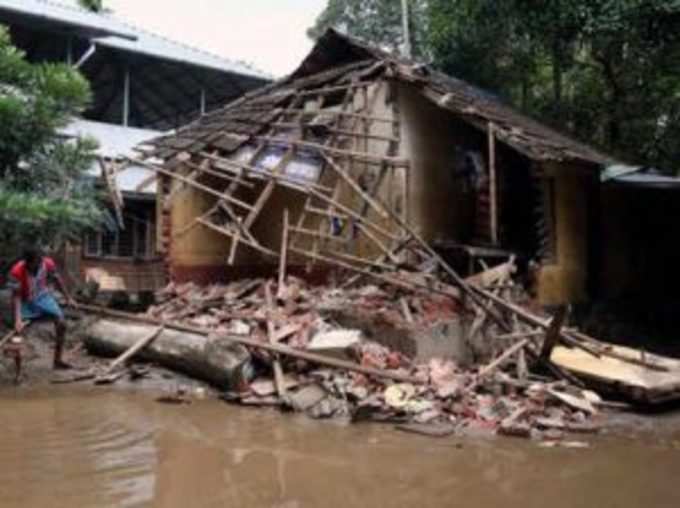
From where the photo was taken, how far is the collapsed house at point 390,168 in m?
13.8

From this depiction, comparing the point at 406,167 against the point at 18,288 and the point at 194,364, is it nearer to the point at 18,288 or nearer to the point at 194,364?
the point at 194,364

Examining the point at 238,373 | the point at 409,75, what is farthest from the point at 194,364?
the point at 409,75

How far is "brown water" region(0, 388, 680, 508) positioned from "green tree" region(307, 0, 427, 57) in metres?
21.9

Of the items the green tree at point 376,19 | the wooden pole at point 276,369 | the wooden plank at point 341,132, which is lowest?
the wooden pole at point 276,369

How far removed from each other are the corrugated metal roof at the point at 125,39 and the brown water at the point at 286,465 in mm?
13141

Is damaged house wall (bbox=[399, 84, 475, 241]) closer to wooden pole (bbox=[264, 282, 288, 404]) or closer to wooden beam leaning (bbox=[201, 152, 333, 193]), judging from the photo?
wooden beam leaning (bbox=[201, 152, 333, 193])

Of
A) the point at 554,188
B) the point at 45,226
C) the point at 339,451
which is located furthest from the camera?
the point at 554,188

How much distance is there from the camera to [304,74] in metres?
16.9

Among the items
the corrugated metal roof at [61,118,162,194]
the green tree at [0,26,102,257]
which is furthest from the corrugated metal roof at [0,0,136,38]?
the green tree at [0,26,102,257]

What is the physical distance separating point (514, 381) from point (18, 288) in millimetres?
6316

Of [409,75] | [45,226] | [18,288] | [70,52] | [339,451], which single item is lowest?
[339,451]

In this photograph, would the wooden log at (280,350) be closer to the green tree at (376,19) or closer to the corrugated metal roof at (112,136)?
the corrugated metal roof at (112,136)

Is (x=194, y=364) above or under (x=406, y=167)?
under

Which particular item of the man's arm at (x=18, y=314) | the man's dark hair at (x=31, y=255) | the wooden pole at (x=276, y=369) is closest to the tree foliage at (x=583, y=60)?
the wooden pole at (x=276, y=369)
